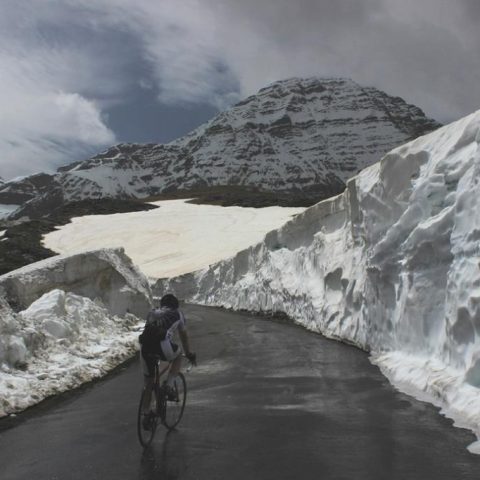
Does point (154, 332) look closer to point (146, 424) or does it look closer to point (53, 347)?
point (146, 424)

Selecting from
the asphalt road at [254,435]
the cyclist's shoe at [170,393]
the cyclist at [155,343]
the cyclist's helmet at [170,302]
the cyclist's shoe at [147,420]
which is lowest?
the asphalt road at [254,435]

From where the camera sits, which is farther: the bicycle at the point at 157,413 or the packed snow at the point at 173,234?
the packed snow at the point at 173,234

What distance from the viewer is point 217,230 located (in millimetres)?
71875

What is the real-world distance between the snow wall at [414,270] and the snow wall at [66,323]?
648 centimetres

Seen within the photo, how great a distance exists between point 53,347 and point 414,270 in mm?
7869

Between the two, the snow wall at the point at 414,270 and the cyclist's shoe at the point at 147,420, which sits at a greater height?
the snow wall at the point at 414,270

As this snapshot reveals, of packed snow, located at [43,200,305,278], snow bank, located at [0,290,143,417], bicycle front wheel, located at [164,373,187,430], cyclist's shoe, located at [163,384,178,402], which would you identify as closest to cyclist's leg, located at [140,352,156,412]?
cyclist's shoe, located at [163,384,178,402]

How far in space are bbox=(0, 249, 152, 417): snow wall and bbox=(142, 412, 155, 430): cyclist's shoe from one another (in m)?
3.14

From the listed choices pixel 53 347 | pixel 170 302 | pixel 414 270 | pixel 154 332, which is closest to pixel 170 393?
pixel 154 332

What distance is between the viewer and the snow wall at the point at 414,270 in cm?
976

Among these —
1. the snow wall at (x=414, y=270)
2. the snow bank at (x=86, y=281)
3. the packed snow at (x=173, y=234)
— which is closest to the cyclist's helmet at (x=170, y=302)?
the snow wall at (x=414, y=270)

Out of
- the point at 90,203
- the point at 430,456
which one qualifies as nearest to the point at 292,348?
the point at 430,456

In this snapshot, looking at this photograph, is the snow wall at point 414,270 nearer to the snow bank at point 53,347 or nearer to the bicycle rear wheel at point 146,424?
the bicycle rear wheel at point 146,424

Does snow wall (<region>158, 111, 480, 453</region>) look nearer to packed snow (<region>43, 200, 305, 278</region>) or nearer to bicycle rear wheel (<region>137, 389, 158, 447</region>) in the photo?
bicycle rear wheel (<region>137, 389, 158, 447</region>)
